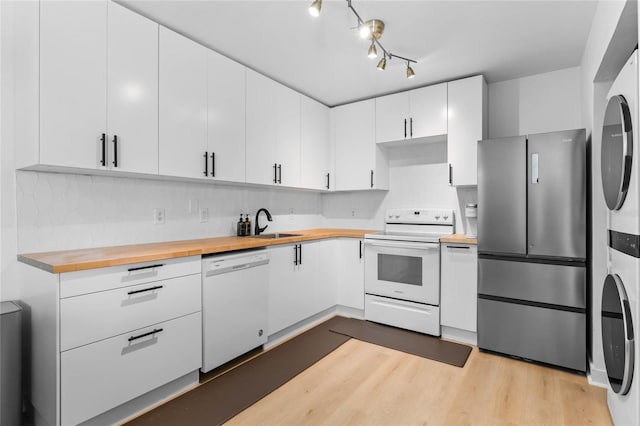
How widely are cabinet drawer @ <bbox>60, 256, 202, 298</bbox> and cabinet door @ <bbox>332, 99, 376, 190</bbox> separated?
7.17 feet

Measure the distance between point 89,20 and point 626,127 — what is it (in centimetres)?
277

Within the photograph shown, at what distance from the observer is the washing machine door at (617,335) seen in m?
1.38

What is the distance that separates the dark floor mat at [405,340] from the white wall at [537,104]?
214 centimetres

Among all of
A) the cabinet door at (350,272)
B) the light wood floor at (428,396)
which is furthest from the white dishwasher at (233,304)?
the cabinet door at (350,272)

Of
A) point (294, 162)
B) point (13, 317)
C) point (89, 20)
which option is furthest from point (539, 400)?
point (89, 20)

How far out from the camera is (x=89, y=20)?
1.88 metres

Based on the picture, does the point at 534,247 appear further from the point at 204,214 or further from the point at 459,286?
the point at 204,214

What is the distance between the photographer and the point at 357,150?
3820 mm

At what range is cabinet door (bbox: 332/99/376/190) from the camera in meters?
3.73

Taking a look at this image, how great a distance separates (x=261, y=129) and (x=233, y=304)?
5.17 ft

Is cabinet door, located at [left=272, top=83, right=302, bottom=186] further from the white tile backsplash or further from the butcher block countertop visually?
the butcher block countertop

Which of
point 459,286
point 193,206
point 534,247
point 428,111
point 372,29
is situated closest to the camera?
point 372,29

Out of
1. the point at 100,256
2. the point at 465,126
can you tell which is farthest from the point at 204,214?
the point at 465,126

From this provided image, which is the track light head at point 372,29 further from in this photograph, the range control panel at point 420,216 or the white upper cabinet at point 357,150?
the range control panel at point 420,216
